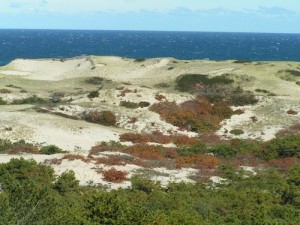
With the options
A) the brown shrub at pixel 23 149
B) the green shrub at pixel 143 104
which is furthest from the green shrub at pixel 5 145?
the green shrub at pixel 143 104

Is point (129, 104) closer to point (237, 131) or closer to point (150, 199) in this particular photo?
point (237, 131)

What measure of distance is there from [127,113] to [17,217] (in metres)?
32.2

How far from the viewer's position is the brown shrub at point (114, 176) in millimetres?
27375

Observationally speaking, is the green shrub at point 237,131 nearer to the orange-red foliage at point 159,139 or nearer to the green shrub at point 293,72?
the orange-red foliage at point 159,139

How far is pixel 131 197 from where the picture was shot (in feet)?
75.3

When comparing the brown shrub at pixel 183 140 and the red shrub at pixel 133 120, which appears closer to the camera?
the brown shrub at pixel 183 140

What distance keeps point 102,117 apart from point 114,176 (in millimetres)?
18346

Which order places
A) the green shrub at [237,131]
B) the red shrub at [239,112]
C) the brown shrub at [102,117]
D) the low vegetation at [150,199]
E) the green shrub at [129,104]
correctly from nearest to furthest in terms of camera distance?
the low vegetation at [150,199], the green shrub at [237,131], the brown shrub at [102,117], the red shrub at [239,112], the green shrub at [129,104]


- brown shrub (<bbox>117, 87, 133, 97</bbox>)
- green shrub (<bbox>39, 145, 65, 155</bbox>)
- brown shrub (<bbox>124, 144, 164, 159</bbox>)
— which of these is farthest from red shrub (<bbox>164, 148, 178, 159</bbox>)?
brown shrub (<bbox>117, 87, 133, 97</bbox>)

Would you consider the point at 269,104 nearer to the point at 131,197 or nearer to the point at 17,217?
the point at 131,197

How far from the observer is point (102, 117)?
1793 inches

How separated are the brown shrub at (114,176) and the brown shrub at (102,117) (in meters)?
17.1

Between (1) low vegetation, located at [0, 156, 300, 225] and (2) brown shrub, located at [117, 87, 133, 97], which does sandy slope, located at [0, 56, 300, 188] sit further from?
(1) low vegetation, located at [0, 156, 300, 225]

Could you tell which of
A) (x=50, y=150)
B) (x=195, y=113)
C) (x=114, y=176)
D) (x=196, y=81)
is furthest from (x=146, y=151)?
(x=196, y=81)
